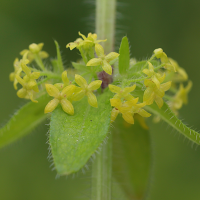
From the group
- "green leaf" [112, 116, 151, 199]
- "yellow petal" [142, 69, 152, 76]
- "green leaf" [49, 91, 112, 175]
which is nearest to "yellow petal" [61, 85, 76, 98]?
"green leaf" [49, 91, 112, 175]

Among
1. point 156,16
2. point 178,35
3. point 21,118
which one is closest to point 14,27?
point 156,16

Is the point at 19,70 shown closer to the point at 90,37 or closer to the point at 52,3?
the point at 90,37

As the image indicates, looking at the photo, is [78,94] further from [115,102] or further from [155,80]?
[155,80]

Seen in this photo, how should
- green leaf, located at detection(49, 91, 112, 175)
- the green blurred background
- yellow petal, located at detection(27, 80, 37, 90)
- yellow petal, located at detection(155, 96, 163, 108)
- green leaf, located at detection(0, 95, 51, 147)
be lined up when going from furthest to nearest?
1. the green blurred background
2. green leaf, located at detection(0, 95, 51, 147)
3. yellow petal, located at detection(27, 80, 37, 90)
4. yellow petal, located at detection(155, 96, 163, 108)
5. green leaf, located at detection(49, 91, 112, 175)

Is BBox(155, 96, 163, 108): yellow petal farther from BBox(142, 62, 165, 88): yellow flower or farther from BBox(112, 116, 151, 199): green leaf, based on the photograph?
BBox(112, 116, 151, 199): green leaf

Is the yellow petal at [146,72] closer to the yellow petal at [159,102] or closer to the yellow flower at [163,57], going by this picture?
the yellow petal at [159,102]

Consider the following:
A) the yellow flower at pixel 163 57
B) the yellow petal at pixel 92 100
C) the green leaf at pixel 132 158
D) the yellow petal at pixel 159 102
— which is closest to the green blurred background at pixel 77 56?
the green leaf at pixel 132 158
